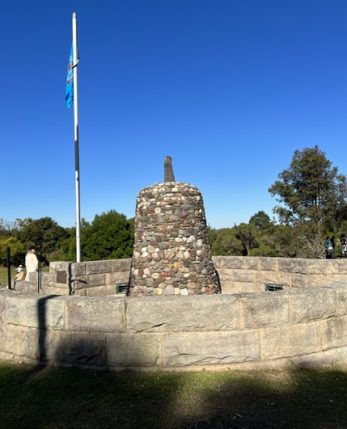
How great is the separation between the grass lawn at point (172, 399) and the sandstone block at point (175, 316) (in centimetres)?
44

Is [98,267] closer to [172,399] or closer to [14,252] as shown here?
[172,399]

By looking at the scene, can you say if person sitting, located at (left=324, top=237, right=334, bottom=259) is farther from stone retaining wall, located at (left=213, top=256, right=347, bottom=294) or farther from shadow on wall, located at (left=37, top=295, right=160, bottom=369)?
shadow on wall, located at (left=37, top=295, right=160, bottom=369)

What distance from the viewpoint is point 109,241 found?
47.9ft

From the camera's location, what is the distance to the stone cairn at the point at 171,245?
686cm

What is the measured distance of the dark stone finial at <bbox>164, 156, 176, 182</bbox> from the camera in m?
7.49

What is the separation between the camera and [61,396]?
132 inches

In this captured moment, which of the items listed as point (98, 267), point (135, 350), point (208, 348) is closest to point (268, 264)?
point (98, 267)

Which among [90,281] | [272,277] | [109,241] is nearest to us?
[272,277]

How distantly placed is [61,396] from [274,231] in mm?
21722

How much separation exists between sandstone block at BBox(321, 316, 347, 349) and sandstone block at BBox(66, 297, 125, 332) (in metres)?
2.19

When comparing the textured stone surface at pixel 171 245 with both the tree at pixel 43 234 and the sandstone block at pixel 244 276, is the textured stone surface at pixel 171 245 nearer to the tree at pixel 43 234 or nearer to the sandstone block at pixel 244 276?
the sandstone block at pixel 244 276

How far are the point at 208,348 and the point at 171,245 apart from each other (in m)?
3.25

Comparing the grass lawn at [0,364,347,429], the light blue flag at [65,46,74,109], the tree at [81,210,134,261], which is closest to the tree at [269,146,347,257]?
the tree at [81,210,134,261]

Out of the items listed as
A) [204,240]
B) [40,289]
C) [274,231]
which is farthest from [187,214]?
[274,231]
